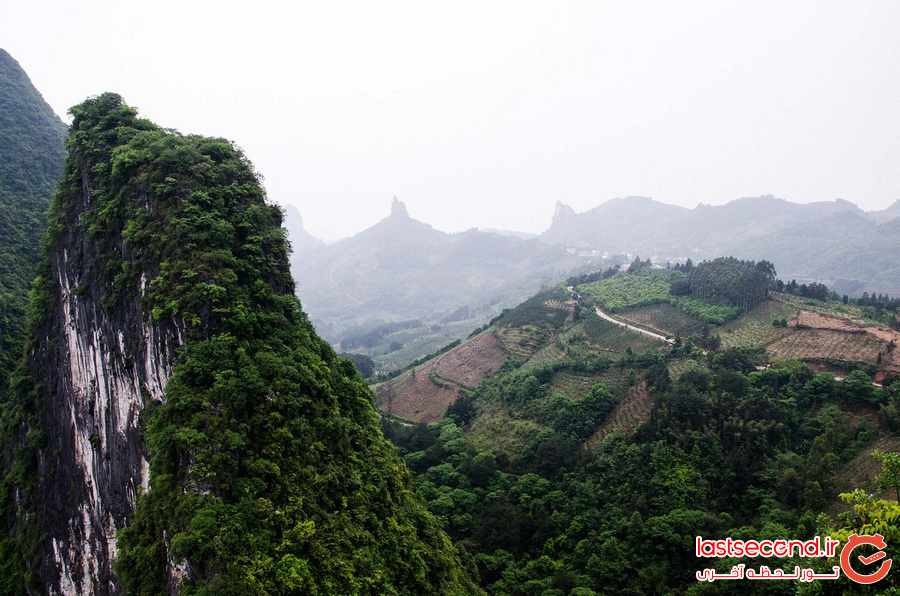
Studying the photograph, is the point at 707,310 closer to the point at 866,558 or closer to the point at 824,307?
the point at 824,307

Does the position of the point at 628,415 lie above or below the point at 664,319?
below

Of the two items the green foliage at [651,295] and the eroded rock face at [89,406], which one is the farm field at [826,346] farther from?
the eroded rock face at [89,406]

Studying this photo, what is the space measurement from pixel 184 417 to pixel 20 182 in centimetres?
3097

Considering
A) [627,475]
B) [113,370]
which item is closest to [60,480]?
[113,370]

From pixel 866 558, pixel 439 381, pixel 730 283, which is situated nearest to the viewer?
pixel 866 558

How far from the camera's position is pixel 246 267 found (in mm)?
15688

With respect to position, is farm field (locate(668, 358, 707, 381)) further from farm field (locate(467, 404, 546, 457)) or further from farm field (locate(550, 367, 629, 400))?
farm field (locate(467, 404, 546, 457))

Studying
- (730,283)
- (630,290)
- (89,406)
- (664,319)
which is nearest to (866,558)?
(89,406)

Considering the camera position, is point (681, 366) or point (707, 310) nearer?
point (681, 366)

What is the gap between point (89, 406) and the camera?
16.3 metres

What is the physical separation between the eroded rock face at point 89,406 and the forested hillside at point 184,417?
0.24ft

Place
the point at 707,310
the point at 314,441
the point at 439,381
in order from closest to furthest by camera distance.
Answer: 1. the point at 314,441
2. the point at 707,310
3. the point at 439,381

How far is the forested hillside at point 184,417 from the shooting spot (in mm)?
11656

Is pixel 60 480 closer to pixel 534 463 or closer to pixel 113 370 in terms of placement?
pixel 113 370
